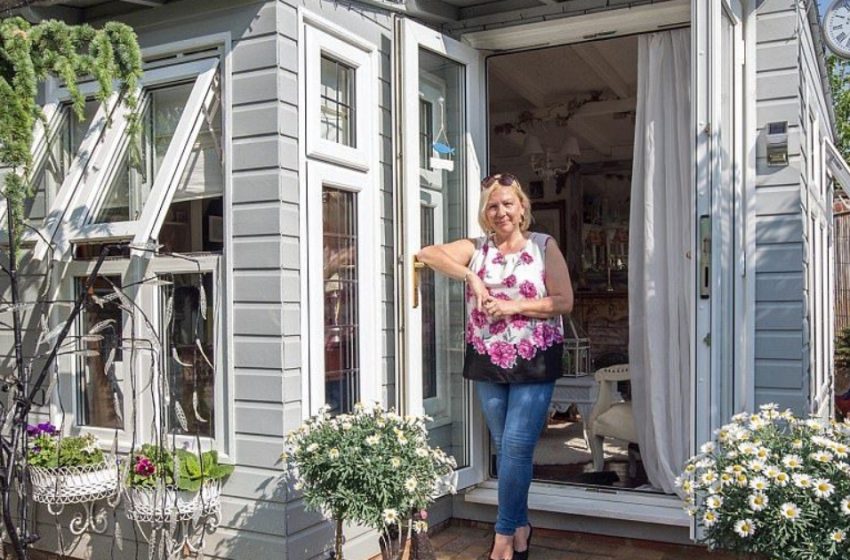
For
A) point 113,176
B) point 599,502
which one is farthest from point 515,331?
point 113,176

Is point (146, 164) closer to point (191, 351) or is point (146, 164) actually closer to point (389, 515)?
point (191, 351)

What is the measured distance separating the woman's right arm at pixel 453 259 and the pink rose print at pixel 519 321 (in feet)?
0.47

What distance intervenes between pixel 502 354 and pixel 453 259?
454 mm

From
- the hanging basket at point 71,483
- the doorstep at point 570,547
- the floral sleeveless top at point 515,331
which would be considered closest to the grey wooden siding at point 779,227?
the doorstep at point 570,547

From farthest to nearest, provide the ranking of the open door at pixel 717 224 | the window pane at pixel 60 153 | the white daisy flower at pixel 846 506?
the window pane at pixel 60 153, the open door at pixel 717 224, the white daisy flower at pixel 846 506

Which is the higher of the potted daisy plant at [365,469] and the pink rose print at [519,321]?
the pink rose print at [519,321]

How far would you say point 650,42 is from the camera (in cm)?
A: 368

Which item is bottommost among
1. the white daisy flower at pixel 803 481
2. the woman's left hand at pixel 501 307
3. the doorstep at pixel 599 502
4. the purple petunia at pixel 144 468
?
the doorstep at pixel 599 502

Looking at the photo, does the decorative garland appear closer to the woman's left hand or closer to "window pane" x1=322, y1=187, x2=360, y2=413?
"window pane" x1=322, y1=187, x2=360, y2=413

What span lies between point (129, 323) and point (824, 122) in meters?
4.66

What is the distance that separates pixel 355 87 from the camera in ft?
10.8

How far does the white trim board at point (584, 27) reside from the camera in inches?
134

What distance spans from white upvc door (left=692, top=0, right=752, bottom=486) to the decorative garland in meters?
2.07

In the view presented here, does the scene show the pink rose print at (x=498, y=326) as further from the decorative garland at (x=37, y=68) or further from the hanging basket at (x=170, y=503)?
the decorative garland at (x=37, y=68)
